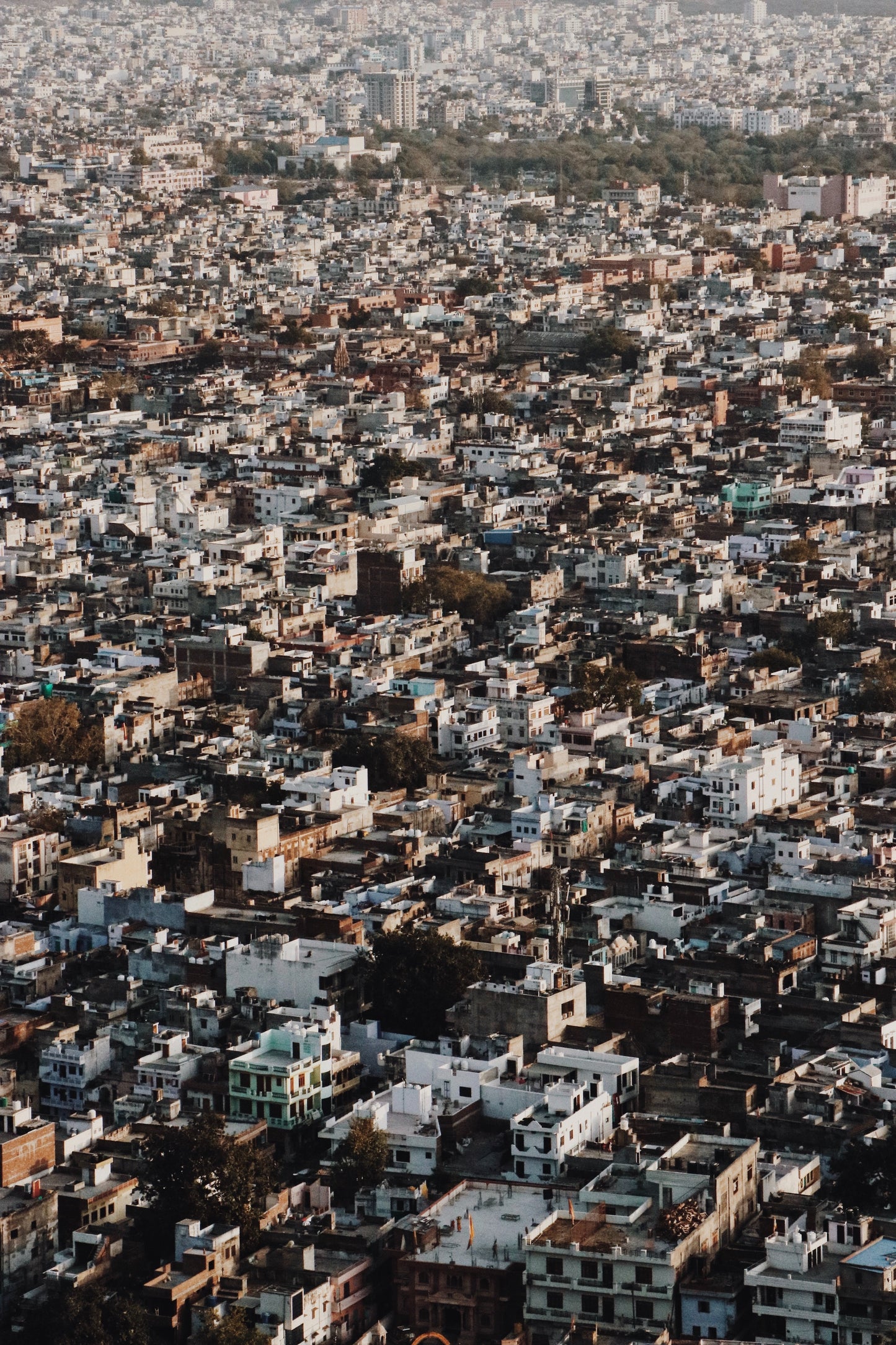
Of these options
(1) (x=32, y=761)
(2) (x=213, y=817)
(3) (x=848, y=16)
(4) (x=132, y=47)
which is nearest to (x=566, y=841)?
(2) (x=213, y=817)

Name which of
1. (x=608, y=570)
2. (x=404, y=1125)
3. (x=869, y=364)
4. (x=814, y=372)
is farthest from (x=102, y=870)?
(x=869, y=364)

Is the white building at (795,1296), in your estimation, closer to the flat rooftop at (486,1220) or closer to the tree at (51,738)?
the flat rooftop at (486,1220)

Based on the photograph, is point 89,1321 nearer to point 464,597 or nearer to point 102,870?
point 102,870

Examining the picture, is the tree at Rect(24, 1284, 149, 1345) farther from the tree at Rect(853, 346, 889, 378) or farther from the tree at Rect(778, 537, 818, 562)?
the tree at Rect(853, 346, 889, 378)

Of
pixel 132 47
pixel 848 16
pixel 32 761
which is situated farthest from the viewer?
pixel 848 16

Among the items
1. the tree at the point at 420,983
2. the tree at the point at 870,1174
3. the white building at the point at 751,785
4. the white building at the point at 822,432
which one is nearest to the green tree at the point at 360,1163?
the tree at the point at 420,983

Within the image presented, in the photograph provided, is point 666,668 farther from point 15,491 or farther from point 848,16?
point 848,16

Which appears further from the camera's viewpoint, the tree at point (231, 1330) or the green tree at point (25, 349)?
the green tree at point (25, 349)
